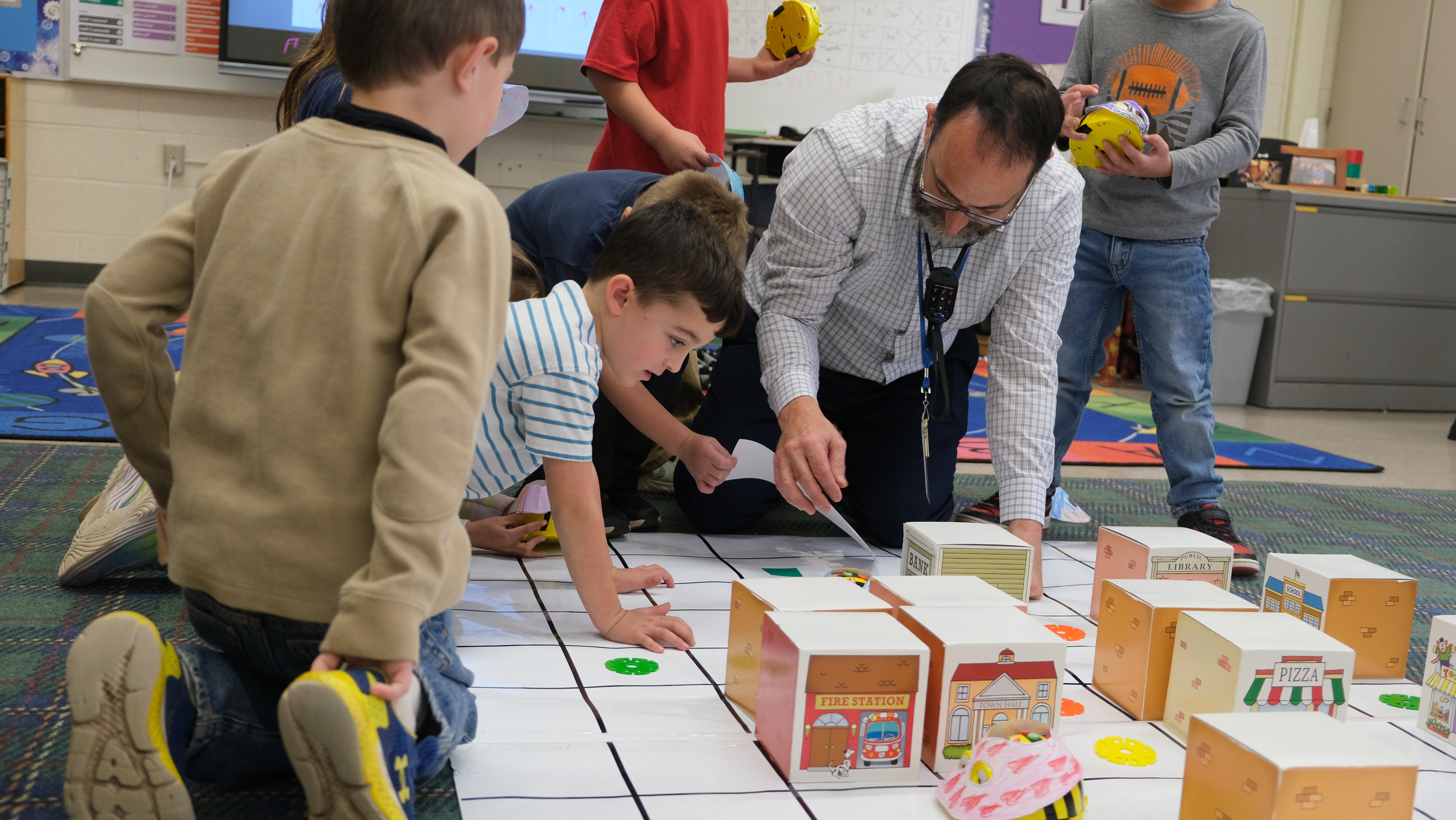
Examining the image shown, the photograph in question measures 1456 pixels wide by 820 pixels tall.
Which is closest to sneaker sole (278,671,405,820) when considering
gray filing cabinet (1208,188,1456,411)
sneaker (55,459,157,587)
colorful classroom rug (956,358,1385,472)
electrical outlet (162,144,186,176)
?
sneaker (55,459,157,587)

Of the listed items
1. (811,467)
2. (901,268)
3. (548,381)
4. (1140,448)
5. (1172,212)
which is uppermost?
(1172,212)

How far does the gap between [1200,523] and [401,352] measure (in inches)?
64.1

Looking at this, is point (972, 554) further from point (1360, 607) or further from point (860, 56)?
point (860, 56)

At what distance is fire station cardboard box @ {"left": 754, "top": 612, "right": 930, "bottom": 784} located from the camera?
3.32 ft

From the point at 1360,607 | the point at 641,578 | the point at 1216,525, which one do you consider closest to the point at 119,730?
the point at 641,578

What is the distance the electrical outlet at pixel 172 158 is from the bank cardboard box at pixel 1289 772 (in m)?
4.45

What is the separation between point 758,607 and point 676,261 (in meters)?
0.42

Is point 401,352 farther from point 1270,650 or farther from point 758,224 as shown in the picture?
point 758,224

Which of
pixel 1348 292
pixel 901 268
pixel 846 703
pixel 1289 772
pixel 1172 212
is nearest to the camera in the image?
pixel 1289 772

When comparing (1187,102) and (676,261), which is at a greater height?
(1187,102)

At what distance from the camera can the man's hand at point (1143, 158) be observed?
201 cm

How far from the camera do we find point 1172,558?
1479 mm

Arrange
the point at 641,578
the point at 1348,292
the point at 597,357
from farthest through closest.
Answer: the point at 1348,292
the point at 641,578
the point at 597,357

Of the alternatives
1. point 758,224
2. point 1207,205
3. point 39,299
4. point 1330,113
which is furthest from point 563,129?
point 1330,113
